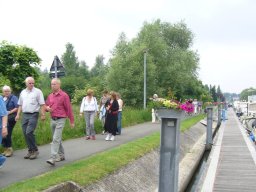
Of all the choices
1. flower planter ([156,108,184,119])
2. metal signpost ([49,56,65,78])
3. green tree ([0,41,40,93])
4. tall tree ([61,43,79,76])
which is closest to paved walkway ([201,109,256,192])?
flower planter ([156,108,184,119])

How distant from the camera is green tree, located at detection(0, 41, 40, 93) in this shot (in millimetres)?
47781

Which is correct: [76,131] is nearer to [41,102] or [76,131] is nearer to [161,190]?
[41,102]

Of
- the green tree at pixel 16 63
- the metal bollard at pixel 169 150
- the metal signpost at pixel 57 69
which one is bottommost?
the metal bollard at pixel 169 150

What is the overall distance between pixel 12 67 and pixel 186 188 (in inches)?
1552

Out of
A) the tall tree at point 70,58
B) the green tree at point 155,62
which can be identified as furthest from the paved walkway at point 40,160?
the tall tree at point 70,58

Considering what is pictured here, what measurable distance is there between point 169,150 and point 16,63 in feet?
142

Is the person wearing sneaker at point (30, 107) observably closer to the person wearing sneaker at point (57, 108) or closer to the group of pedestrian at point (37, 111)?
the group of pedestrian at point (37, 111)

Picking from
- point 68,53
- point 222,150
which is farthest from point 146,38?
point 68,53

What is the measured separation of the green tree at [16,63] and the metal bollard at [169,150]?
4036cm

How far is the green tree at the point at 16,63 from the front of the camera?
47781 mm

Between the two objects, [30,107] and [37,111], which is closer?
[30,107]

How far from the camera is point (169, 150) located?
8398 millimetres

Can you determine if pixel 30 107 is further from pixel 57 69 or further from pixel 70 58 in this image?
pixel 70 58

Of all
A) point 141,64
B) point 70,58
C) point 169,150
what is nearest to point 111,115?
point 169,150
